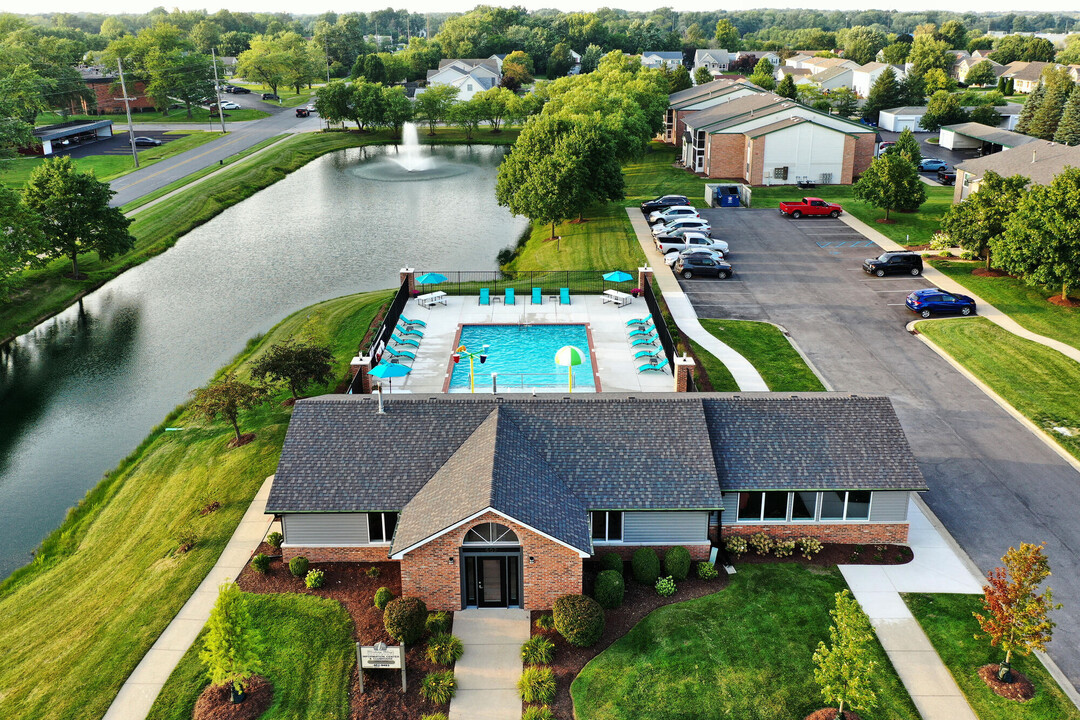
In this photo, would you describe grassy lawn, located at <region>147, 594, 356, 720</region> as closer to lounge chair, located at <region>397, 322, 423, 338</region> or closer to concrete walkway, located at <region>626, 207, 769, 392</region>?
lounge chair, located at <region>397, 322, 423, 338</region>

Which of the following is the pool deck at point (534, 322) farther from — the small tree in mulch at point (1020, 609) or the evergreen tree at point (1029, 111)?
the evergreen tree at point (1029, 111)

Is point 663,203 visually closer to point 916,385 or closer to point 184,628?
point 916,385

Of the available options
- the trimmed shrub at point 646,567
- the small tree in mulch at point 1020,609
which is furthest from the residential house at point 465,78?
the small tree in mulch at point 1020,609

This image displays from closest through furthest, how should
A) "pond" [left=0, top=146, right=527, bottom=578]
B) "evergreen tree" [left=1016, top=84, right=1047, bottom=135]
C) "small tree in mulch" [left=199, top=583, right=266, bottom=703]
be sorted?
"small tree in mulch" [left=199, top=583, right=266, bottom=703]
"pond" [left=0, top=146, right=527, bottom=578]
"evergreen tree" [left=1016, top=84, right=1047, bottom=135]

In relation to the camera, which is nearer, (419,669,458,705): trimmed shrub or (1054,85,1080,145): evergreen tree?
(419,669,458,705): trimmed shrub

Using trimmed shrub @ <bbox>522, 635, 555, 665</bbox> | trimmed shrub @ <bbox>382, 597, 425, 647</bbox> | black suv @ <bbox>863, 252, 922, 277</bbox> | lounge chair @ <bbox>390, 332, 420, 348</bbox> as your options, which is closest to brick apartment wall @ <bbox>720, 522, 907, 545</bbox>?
trimmed shrub @ <bbox>522, 635, 555, 665</bbox>

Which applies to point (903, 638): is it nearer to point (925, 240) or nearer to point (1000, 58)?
point (925, 240)

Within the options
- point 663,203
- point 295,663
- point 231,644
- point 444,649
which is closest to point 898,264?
point 663,203
